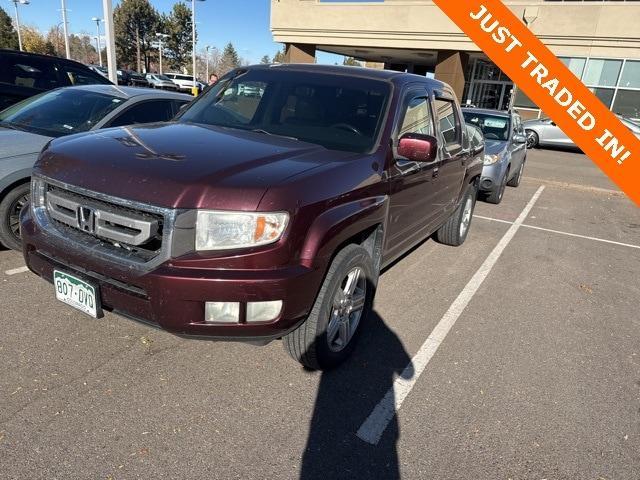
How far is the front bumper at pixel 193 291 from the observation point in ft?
7.90

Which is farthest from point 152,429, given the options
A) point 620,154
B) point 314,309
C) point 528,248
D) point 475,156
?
point 620,154

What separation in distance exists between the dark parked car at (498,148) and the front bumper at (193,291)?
6.83 meters

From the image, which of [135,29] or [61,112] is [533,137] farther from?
[135,29]

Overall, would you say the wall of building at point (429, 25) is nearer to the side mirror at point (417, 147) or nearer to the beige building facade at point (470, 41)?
the beige building facade at point (470, 41)

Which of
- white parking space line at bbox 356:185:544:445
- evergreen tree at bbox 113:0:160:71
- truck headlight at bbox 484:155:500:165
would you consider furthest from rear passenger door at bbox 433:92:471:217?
evergreen tree at bbox 113:0:160:71

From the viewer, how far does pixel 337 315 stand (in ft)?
10.3

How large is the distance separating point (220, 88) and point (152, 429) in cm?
292

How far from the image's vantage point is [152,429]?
8.45 ft

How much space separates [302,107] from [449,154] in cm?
170

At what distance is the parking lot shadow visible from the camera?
8.03 ft

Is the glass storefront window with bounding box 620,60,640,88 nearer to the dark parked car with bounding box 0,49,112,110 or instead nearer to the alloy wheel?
the dark parked car with bounding box 0,49,112,110

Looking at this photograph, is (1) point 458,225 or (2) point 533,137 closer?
(1) point 458,225


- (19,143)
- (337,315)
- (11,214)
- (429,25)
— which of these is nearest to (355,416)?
(337,315)

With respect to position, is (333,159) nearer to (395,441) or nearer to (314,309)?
(314,309)
